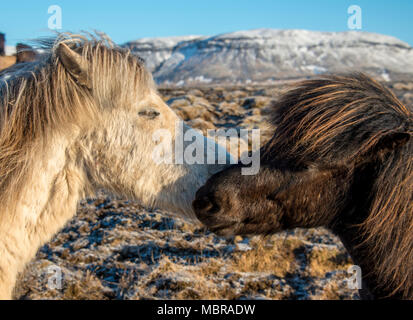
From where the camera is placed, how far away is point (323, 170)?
2.12 meters

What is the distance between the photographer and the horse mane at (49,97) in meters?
1.77

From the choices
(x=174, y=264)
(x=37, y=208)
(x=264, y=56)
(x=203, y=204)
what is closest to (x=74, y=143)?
(x=37, y=208)

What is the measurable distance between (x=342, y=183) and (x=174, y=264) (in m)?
2.63

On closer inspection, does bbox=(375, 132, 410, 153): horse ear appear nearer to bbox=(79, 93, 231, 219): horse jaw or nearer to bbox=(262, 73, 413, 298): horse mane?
bbox=(262, 73, 413, 298): horse mane

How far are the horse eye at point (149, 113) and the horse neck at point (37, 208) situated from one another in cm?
49

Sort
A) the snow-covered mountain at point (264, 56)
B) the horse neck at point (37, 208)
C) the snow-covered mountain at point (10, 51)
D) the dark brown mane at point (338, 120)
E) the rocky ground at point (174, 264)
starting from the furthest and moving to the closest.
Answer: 1. the snow-covered mountain at point (264, 56)
2. the snow-covered mountain at point (10, 51)
3. the rocky ground at point (174, 264)
4. the dark brown mane at point (338, 120)
5. the horse neck at point (37, 208)

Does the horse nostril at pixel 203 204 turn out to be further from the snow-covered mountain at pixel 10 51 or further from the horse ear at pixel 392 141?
the snow-covered mountain at pixel 10 51

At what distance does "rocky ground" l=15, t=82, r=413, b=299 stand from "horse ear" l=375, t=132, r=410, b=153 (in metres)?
1.22

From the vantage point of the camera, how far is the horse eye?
83.4 inches

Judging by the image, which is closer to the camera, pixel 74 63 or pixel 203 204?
pixel 74 63

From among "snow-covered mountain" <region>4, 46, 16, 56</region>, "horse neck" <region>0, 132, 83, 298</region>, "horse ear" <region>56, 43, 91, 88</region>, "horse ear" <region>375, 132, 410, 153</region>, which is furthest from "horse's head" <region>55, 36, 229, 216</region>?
"snow-covered mountain" <region>4, 46, 16, 56</region>

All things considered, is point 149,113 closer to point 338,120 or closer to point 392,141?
point 338,120

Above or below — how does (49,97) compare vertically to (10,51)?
below

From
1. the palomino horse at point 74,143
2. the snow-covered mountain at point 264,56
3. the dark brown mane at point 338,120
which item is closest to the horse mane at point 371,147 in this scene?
the dark brown mane at point 338,120
